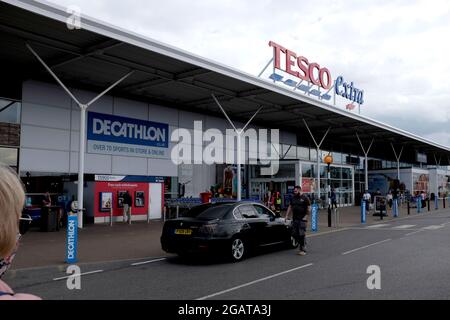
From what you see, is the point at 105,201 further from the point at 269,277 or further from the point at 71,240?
the point at 269,277

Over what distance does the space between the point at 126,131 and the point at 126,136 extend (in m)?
0.29

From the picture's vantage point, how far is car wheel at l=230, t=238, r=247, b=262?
10.0 meters

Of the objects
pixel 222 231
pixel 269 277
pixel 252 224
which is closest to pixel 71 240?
pixel 222 231

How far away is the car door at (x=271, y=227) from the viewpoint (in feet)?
37.3

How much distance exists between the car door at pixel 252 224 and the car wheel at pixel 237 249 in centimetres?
28

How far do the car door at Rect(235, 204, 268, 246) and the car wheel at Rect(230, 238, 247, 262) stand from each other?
284 millimetres

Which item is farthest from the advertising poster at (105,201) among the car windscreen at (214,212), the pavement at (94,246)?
the car windscreen at (214,212)

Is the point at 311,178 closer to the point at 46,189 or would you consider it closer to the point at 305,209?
the point at 46,189

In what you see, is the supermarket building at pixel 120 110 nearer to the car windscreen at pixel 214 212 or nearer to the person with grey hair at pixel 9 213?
the car windscreen at pixel 214 212

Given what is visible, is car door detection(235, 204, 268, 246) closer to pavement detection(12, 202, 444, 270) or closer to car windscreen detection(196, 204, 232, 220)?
car windscreen detection(196, 204, 232, 220)

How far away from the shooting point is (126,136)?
24922 millimetres

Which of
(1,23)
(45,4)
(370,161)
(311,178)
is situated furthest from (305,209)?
(370,161)

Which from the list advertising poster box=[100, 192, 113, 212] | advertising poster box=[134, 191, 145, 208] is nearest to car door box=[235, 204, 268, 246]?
advertising poster box=[100, 192, 113, 212]

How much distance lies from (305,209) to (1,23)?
39.5ft
